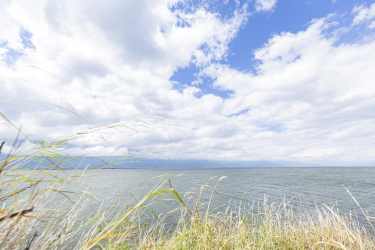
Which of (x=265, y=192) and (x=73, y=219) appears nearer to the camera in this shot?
(x=73, y=219)

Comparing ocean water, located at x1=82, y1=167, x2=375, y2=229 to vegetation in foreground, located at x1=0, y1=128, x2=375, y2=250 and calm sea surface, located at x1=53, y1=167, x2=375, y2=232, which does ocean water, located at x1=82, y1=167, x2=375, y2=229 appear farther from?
vegetation in foreground, located at x1=0, y1=128, x2=375, y2=250

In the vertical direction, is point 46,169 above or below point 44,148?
below

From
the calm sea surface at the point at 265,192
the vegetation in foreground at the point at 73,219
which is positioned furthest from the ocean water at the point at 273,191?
the vegetation in foreground at the point at 73,219

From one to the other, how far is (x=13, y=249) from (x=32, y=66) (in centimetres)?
166

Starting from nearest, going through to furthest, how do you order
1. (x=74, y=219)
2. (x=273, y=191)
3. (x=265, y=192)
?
(x=74, y=219)
(x=265, y=192)
(x=273, y=191)

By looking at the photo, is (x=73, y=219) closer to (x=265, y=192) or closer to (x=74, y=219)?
(x=74, y=219)

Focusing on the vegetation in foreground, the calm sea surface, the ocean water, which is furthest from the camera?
the ocean water

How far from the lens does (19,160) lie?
1.63 m

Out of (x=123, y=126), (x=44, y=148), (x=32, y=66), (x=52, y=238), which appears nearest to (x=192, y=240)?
(x=52, y=238)

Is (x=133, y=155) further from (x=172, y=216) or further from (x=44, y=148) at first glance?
(x=172, y=216)

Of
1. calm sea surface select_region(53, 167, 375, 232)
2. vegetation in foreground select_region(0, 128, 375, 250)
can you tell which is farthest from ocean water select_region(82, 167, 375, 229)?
vegetation in foreground select_region(0, 128, 375, 250)

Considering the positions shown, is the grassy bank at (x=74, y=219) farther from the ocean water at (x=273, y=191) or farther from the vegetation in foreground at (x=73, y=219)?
the ocean water at (x=273, y=191)

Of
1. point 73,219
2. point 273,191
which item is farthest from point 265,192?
point 73,219

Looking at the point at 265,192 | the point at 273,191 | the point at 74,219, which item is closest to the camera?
the point at 74,219
